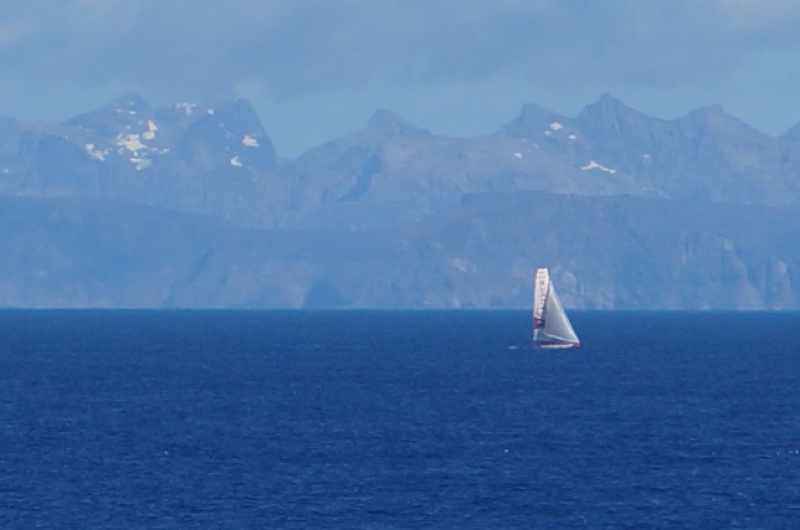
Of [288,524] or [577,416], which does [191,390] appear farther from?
[288,524]

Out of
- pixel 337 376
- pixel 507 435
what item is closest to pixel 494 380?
pixel 337 376

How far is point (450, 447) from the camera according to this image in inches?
4158

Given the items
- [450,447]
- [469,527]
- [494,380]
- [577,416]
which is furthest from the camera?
[494,380]

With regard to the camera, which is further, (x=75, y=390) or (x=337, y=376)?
(x=337, y=376)

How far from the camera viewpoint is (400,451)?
104 metres

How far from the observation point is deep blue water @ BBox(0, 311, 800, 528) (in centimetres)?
8356

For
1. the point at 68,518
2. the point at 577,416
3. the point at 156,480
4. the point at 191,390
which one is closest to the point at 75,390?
the point at 191,390

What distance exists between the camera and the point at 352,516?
8244cm

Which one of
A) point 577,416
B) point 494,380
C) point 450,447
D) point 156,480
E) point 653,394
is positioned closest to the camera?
point 156,480

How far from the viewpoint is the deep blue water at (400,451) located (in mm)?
83562

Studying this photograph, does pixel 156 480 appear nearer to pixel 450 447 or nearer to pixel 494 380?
pixel 450 447

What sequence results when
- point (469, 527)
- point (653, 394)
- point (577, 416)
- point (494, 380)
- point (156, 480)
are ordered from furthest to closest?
point (494, 380) < point (653, 394) < point (577, 416) < point (156, 480) < point (469, 527)

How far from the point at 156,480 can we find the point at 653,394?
201ft

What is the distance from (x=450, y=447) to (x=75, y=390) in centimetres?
5070
